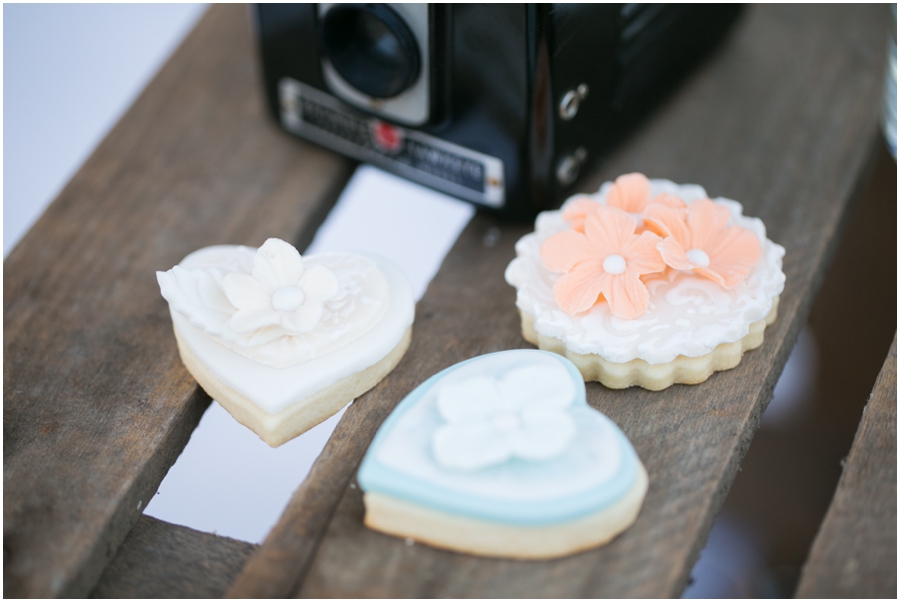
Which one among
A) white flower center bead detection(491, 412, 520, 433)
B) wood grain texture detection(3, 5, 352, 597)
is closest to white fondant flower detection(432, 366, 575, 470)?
white flower center bead detection(491, 412, 520, 433)

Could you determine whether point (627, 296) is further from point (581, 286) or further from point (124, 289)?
point (124, 289)

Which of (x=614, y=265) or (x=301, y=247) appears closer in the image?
(x=614, y=265)

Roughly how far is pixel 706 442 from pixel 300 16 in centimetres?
49

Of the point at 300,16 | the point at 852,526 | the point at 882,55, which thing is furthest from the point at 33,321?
the point at 882,55

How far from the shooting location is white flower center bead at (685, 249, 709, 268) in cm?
64

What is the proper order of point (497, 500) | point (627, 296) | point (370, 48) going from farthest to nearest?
point (370, 48)
point (627, 296)
point (497, 500)

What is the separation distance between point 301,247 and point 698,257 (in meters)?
0.35

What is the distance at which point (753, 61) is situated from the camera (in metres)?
0.94

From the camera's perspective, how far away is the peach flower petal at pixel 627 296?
0.63 m

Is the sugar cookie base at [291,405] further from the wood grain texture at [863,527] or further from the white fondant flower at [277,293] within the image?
the wood grain texture at [863,527]

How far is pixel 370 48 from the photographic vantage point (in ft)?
2.52

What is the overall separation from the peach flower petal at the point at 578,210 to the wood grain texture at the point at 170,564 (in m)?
0.34

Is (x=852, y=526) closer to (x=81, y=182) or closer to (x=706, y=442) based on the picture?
(x=706, y=442)

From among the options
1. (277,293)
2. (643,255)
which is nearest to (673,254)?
(643,255)
